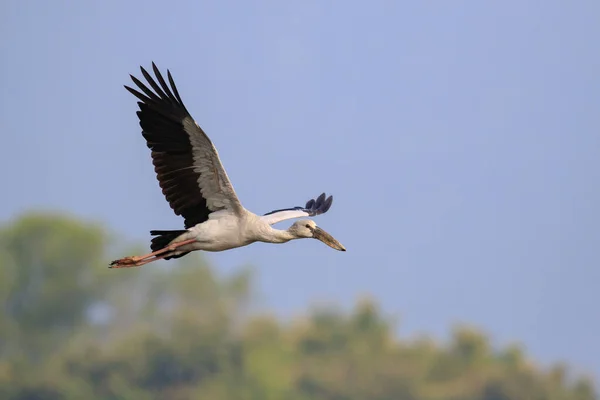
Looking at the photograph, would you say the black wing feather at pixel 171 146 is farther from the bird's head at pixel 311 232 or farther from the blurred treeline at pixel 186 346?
the blurred treeline at pixel 186 346

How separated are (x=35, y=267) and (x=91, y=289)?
10.8 feet

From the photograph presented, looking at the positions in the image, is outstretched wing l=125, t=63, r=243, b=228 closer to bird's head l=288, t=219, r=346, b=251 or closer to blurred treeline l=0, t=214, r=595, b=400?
bird's head l=288, t=219, r=346, b=251

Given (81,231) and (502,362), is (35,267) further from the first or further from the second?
(502,362)

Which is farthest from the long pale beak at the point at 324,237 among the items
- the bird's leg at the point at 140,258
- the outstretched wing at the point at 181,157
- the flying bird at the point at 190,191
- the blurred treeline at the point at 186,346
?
the blurred treeline at the point at 186,346

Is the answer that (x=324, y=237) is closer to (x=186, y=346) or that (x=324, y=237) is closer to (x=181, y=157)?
(x=181, y=157)

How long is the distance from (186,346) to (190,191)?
57130 millimetres

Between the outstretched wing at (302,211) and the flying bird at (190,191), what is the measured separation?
1.52 feet

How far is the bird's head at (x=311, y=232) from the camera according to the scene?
24.2m

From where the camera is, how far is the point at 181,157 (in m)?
23.9

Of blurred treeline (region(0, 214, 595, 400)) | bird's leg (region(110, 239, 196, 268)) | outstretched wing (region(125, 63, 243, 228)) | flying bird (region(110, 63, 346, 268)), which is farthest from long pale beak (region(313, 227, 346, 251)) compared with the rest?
blurred treeline (region(0, 214, 595, 400))

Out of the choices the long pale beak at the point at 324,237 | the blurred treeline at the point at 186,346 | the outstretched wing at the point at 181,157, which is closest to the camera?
the outstretched wing at the point at 181,157

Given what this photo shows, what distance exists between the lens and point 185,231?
79.3 feet

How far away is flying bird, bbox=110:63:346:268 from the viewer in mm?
23688

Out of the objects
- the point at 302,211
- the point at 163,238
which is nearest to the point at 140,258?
the point at 163,238
